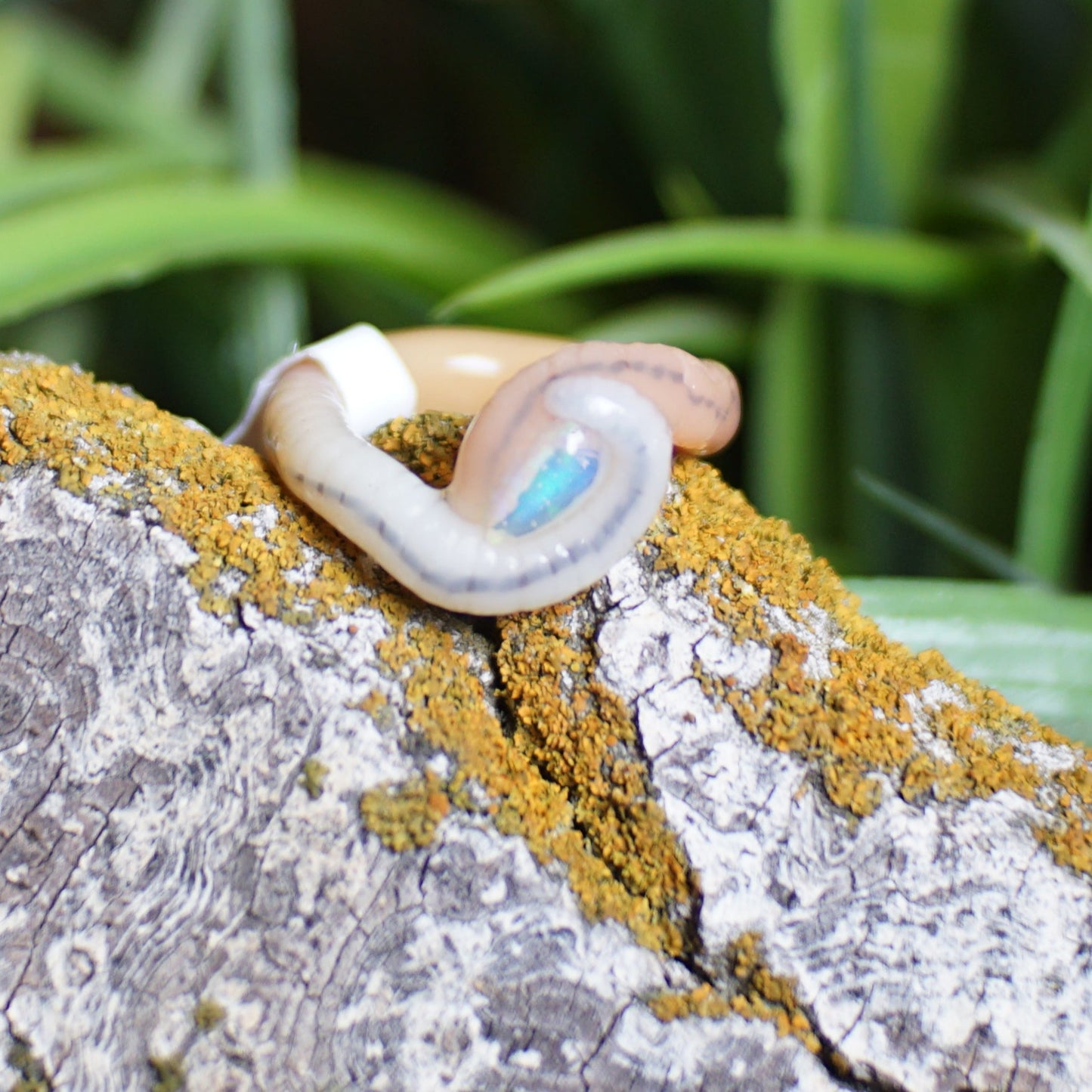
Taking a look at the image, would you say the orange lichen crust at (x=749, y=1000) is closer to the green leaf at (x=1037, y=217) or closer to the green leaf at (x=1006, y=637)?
the green leaf at (x=1006, y=637)

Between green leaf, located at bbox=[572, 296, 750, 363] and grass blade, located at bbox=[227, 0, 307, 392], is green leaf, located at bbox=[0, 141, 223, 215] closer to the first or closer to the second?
grass blade, located at bbox=[227, 0, 307, 392]

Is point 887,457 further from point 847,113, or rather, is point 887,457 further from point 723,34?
point 723,34

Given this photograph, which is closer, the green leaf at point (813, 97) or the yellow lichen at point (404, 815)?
the yellow lichen at point (404, 815)

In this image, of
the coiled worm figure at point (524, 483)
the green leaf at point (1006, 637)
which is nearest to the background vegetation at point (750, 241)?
the green leaf at point (1006, 637)

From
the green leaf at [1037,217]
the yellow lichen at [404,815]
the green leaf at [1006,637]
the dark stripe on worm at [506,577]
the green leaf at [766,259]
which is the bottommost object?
the yellow lichen at [404,815]

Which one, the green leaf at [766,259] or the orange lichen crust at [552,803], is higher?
the green leaf at [766,259]

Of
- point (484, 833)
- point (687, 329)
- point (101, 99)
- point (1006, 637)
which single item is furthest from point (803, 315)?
point (101, 99)

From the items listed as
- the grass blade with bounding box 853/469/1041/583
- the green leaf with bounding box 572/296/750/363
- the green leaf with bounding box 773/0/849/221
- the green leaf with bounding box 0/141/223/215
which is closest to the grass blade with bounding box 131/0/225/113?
the green leaf with bounding box 0/141/223/215
